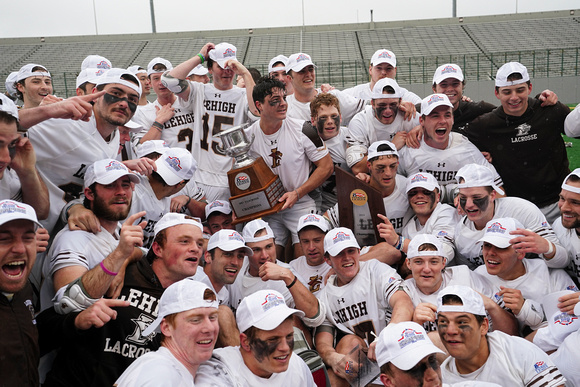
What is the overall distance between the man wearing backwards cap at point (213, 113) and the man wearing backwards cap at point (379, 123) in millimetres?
1166

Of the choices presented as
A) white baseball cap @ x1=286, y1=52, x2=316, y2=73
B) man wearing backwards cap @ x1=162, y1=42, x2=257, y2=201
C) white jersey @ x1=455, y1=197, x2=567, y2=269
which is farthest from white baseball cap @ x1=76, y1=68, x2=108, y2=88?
white jersey @ x1=455, y1=197, x2=567, y2=269

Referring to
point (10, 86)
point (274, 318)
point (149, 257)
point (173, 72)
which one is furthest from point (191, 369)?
point (10, 86)

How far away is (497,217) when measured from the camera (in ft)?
17.8

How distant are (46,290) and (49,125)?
1260mm

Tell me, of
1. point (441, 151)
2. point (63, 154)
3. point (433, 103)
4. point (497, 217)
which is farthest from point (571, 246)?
point (63, 154)

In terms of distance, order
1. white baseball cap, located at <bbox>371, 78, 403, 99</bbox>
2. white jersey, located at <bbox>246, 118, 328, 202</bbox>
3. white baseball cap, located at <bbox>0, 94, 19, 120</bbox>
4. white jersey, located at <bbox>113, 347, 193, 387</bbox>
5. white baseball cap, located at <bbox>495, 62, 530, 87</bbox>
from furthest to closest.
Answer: white baseball cap, located at <bbox>371, 78, 403, 99</bbox>
white baseball cap, located at <bbox>495, 62, 530, 87</bbox>
white jersey, located at <bbox>246, 118, 328, 202</bbox>
white baseball cap, located at <bbox>0, 94, 19, 120</bbox>
white jersey, located at <bbox>113, 347, 193, 387</bbox>

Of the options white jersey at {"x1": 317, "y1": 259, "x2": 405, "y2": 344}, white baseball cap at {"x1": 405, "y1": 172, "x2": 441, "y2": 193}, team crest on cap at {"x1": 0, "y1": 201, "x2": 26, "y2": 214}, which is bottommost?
white jersey at {"x1": 317, "y1": 259, "x2": 405, "y2": 344}

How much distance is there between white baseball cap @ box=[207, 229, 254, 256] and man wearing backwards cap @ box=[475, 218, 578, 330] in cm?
193

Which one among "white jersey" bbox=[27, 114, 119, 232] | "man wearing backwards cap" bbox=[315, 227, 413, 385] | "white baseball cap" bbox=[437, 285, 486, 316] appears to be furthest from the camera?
"man wearing backwards cap" bbox=[315, 227, 413, 385]

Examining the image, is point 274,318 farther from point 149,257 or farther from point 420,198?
point 420,198

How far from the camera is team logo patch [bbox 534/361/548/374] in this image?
381cm

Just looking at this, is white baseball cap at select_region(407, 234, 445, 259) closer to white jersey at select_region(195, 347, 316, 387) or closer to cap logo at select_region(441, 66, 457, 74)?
white jersey at select_region(195, 347, 316, 387)

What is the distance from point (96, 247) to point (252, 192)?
1958mm

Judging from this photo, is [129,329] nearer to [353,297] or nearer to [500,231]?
[353,297]
